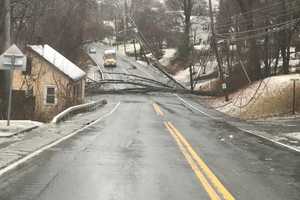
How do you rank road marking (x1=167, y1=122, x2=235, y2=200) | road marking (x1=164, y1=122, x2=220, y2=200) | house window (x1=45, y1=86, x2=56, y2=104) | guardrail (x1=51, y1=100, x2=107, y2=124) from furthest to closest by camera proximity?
house window (x1=45, y1=86, x2=56, y2=104) < guardrail (x1=51, y1=100, x2=107, y2=124) < road marking (x1=167, y1=122, x2=235, y2=200) < road marking (x1=164, y1=122, x2=220, y2=200)

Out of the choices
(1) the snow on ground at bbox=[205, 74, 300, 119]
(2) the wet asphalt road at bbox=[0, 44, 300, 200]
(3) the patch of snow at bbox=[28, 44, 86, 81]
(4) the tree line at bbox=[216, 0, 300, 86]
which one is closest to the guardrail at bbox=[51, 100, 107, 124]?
(3) the patch of snow at bbox=[28, 44, 86, 81]

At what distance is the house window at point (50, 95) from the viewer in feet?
156

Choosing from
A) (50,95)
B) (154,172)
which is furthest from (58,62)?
(154,172)

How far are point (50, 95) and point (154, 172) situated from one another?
38957 millimetres

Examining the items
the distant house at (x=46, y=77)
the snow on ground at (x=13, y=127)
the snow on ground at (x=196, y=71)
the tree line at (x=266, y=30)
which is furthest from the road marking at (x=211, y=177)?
the snow on ground at (x=196, y=71)

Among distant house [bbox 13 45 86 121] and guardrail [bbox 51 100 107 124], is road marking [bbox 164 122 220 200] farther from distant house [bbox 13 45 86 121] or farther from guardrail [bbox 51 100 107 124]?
distant house [bbox 13 45 86 121]

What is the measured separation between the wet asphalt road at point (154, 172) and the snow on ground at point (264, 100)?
2274 centimetres

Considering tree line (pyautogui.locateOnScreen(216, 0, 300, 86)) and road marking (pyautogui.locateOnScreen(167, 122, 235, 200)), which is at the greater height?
tree line (pyautogui.locateOnScreen(216, 0, 300, 86))

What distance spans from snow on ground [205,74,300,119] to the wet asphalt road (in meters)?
22.7

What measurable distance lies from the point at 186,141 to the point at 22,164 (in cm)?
689

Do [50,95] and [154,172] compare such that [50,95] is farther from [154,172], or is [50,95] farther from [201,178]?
[201,178]

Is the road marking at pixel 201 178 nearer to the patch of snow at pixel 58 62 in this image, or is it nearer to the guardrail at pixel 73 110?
the guardrail at pixel 73 110

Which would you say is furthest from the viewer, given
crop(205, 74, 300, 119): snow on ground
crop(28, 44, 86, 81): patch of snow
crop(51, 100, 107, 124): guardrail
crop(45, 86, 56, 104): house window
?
crop(45, 86, 56, 104): house window

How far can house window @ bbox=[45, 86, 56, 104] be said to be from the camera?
4769 centimetres
